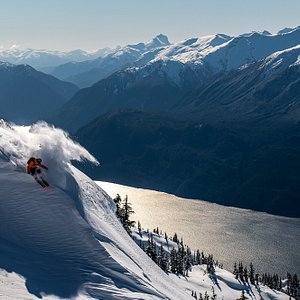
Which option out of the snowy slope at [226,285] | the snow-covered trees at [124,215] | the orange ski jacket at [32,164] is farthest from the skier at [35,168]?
the snowy slope at [226,285]

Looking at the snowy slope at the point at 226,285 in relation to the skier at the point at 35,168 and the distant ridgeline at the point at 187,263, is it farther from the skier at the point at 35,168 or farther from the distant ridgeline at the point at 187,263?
the skier at the point at 35,168

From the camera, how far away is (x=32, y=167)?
26.3 metres

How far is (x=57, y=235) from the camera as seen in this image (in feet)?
82.6

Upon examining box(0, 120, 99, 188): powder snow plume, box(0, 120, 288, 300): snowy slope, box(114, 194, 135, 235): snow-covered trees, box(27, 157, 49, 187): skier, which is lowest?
box(0, 120, 288, 300): snowy slope

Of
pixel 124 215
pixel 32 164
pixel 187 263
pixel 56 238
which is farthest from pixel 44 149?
pixel 187 263

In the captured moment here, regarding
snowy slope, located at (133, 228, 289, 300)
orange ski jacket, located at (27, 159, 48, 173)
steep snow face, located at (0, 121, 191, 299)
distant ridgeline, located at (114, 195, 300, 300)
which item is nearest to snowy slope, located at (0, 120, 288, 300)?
steep snow face, located at (0, 121, 191, 299)

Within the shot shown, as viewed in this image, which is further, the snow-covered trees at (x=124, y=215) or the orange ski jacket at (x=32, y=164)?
the snow-covered trees at (x=124, y=215)

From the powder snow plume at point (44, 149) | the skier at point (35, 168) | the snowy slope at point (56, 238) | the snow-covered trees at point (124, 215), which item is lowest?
the snowy slope at point (56, 238)

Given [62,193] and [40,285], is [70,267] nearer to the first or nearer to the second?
[40,285]

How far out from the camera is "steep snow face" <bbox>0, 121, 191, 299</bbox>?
22625 millimetres

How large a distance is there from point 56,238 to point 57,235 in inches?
7.9

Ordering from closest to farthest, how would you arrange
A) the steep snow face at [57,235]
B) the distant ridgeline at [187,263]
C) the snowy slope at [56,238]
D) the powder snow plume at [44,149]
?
the snowy slope at [56,238] < the steep snow face at [57,235] < the powder snow plume at [44,149] < the distant ridgeline at [187,263]

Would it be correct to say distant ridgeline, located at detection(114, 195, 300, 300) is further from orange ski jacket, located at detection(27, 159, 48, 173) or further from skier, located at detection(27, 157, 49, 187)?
orange ski jacket, located at detection(27, 159, 48, 173)

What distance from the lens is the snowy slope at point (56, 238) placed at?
22.1 meters
